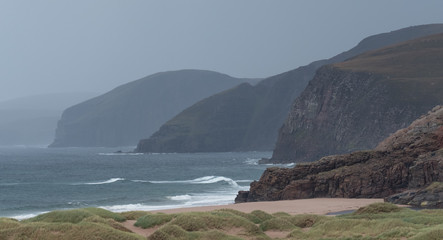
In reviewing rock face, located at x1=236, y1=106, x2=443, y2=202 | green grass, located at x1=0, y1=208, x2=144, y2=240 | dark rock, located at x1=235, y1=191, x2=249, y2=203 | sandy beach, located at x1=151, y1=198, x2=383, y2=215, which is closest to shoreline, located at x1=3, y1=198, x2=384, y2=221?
sandy beach, located at x1=151, y1=198, x2=383, y2=215

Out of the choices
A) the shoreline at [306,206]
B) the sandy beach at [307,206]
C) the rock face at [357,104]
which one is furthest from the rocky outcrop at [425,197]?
the rock face at [357,104]

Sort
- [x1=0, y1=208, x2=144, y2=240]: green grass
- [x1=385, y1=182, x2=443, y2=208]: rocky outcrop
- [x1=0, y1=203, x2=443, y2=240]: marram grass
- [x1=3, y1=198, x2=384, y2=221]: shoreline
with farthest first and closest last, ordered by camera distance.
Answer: [x1=3, y1=198, x2=384, y2=221]: shoreline → [x1=385, y1=182, x2=443, y2=208]: rocky outcrop → [x1=0, y1=203, x2=443, y2=240]: marram grass → [x1=0, y1=208, x2=144, y2=240]: green grass

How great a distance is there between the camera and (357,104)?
6422 inches

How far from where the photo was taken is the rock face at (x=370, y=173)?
51463mm

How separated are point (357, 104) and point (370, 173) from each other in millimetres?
111671

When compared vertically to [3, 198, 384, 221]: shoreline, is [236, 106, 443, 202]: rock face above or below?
above

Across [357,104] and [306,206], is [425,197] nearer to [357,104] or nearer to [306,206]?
[306,206]

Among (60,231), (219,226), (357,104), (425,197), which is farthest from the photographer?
(357,104)

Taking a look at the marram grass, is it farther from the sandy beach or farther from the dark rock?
the dark rock

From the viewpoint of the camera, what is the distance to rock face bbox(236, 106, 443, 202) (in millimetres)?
51463

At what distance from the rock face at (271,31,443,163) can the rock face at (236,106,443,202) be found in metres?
87.9

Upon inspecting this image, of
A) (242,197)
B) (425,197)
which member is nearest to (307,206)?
(425,197)

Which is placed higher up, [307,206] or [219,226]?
[219,226]

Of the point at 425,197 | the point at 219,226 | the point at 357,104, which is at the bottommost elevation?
the point at 425,197
